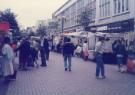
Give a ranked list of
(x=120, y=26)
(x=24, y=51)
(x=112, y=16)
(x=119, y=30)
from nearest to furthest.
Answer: (x=24, y=51) → (x=120, y=26) → (x=119, y=30) → (x=112, y=16)

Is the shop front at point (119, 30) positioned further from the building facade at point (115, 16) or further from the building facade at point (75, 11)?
the building facade at point (75, 11)

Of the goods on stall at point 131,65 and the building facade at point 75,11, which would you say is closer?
the goods on stall at point 131,65

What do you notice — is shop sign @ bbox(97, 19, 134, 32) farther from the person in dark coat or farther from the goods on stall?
the person in dark coat

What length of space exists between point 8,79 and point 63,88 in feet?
12.2

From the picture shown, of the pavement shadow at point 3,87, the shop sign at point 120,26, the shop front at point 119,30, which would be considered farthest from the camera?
the shop sign at point 120,26

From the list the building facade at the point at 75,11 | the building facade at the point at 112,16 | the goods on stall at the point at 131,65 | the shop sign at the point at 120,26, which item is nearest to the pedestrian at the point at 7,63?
the goods on stall at the point at 131,65

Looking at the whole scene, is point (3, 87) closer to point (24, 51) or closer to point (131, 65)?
point (24, 51)

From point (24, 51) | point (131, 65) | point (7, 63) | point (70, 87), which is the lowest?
point (70, 87)

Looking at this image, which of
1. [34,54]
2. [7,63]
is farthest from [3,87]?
[34,54]

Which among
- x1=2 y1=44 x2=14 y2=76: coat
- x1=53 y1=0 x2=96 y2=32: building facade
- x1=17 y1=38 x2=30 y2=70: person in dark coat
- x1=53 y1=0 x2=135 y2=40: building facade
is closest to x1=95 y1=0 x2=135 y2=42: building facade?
x1=53 y1=0 x2=135 y2=40: building facade

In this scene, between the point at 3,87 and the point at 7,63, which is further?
the point at 7,63

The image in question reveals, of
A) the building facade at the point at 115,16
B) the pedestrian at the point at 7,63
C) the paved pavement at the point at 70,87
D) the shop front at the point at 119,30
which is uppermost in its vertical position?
the building facade at the point at 115,16

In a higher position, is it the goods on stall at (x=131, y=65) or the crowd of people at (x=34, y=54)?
the crowd of people at (x=34, y=54)

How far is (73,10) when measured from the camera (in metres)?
85.1
